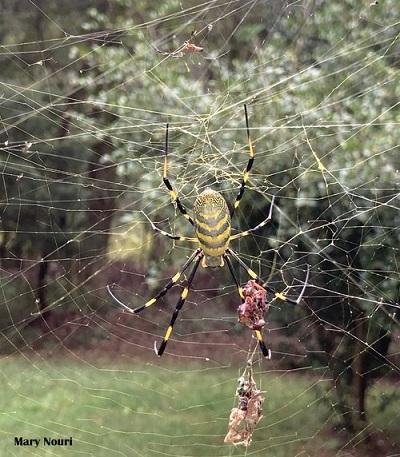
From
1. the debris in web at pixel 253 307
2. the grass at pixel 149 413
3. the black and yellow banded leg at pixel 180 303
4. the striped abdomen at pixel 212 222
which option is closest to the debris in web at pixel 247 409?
the debris in web at pixel 253 307

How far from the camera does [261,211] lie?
4.90m

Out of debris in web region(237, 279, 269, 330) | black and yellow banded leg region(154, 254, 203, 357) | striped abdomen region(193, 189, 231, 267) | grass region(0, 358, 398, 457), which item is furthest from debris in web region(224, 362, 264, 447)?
grass region(0, 358, 398, 457)

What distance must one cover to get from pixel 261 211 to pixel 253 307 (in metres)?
2.41

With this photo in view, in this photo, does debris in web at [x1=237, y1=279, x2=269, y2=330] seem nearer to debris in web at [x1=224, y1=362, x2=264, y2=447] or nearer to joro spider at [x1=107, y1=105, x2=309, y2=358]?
joro spider at [x1=107, y1=105, x2=309, y2=358]

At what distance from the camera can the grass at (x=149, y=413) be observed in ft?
16.9

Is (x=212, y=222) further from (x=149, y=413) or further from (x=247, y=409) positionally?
(x=149, y=413)

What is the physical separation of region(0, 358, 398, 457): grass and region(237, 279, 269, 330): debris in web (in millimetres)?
2014

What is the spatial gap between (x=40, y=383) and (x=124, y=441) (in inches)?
85.4

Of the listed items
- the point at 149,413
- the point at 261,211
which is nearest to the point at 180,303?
the point at 261,211

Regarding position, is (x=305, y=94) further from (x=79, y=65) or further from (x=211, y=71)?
(x=79, y=65)

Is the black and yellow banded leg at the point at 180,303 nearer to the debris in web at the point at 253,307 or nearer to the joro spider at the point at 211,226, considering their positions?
the joro spider at the point at 211,226

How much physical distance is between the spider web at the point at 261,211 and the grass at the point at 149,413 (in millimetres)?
26

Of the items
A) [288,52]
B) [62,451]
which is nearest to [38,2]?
[288,52]

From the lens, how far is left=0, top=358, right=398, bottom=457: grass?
5.14 meters
